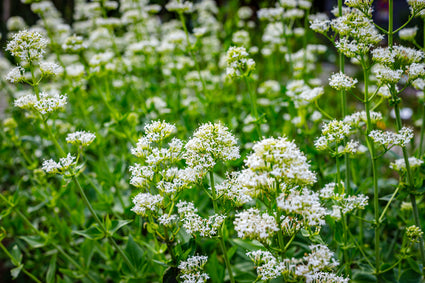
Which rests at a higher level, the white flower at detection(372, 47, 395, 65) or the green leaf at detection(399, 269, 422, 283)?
the white flower at detection(372, 47, 395, 65)

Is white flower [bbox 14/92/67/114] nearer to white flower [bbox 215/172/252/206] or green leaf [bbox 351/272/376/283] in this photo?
white flower [bbox 215/172/252/206]

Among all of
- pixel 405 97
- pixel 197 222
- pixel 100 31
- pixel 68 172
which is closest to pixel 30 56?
pixel 68 172

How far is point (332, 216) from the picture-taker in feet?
7.79

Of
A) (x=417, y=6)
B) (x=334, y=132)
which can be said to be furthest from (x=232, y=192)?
(x=417, y=6)

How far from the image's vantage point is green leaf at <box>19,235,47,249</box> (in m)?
3.22

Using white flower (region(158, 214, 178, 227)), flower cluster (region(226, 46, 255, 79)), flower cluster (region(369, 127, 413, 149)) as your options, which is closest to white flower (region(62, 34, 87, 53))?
flower cluster (region(226, 46, 255, 79))

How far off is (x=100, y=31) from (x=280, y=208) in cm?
406

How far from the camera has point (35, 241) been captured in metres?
3.33

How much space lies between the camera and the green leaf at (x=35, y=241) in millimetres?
3225

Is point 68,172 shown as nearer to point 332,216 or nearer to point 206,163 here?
point 206,163

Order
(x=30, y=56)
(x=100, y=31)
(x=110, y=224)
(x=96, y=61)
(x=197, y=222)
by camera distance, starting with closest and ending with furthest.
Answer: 1. (x=197, y=222)
2. (x=30, y=56)
3. (x=110, y=224)
4. (x=96, y=61)
5. (x=100, y=31)

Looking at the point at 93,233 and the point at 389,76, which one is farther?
the point at 93,233

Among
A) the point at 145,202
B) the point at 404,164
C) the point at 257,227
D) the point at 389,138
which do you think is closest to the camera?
the point at 257,227

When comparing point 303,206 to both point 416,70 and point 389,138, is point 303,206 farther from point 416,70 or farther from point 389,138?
point 416,70
